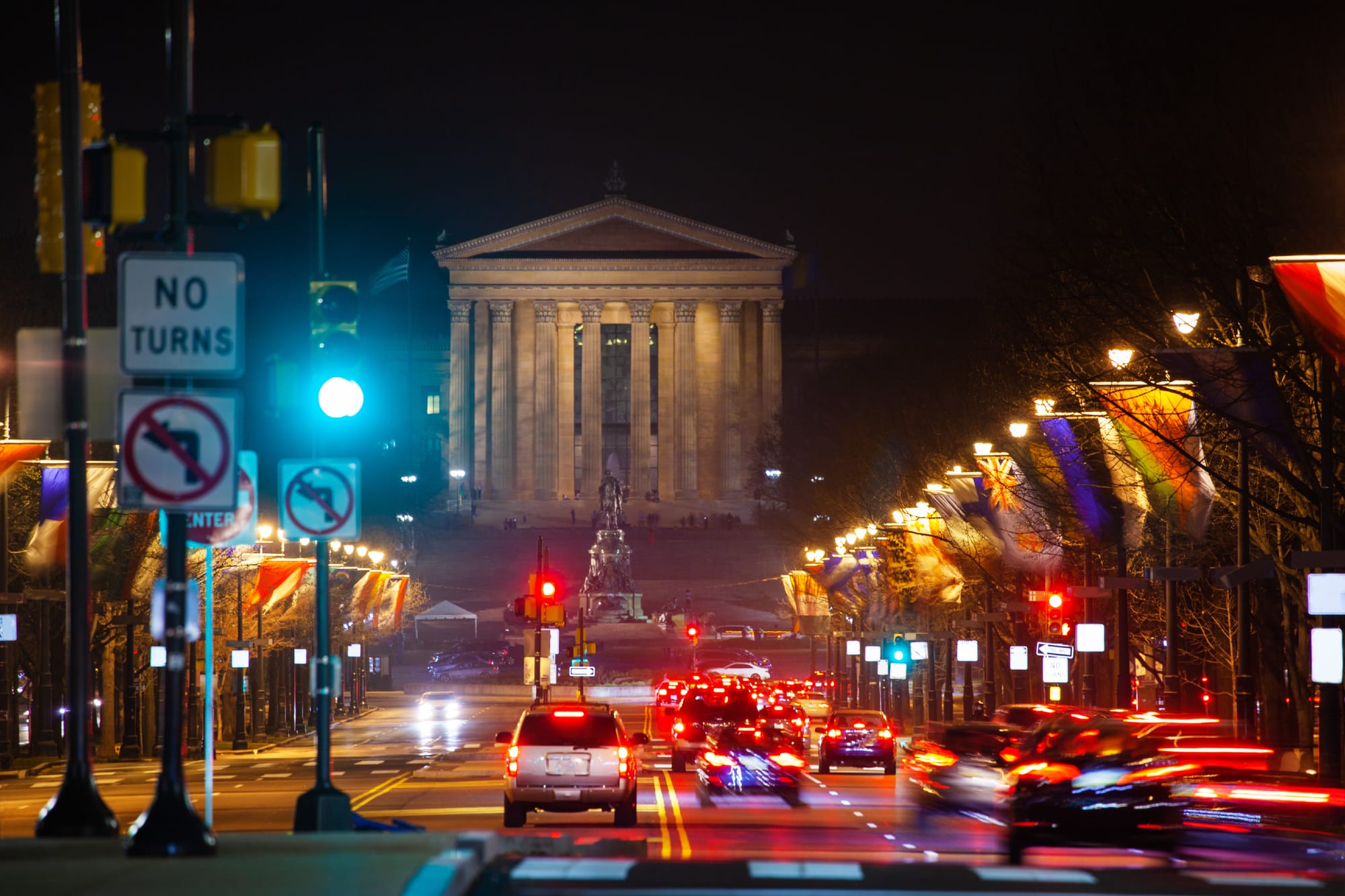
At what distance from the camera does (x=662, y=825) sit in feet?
90.4

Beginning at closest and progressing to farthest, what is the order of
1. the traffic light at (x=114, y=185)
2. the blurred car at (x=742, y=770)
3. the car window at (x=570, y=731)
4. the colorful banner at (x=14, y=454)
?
the traffic light at (x=114, y=185) → the car window at (x=570, y=731) → the blurred car at (x=742, y=770) → the colorful banner at (x=14, y=454)

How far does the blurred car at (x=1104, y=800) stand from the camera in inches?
900

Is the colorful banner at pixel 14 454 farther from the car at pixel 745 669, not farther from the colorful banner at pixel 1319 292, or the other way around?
the car at pixel 745 669

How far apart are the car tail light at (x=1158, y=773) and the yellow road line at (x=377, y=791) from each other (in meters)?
11.4

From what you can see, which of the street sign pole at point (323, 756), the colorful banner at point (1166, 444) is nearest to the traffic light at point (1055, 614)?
the colorful banner at point (1166, 444)

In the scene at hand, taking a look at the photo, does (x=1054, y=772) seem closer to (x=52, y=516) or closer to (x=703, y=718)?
(x=703, y=718)

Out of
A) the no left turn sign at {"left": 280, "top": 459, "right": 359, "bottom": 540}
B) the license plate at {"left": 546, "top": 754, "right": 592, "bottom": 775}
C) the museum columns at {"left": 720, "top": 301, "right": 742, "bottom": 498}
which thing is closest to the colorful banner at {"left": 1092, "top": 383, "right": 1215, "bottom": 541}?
the license plate at {"left": 546, "top": 754, "right": 592, "bottom": 775}

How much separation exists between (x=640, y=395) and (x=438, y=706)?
74178 mm

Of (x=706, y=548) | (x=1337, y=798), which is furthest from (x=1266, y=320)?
(x=706, y=548)

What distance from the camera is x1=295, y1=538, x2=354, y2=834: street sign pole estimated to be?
60.3 ft

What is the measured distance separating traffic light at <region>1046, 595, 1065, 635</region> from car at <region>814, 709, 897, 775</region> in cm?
705

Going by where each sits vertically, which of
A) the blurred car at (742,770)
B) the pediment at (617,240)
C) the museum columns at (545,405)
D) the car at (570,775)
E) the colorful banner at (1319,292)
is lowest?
the blurred car at (742,770)

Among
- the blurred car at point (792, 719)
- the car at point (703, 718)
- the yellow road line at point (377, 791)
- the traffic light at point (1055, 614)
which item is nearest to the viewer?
the yellow road line at point (377, 791)

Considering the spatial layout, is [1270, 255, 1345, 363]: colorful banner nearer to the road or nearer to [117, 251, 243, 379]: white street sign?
the road
